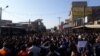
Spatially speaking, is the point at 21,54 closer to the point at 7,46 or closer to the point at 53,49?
the point at 7,46

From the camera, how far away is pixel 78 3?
111 metres

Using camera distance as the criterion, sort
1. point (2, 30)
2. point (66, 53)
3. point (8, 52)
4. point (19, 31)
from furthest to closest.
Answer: point (19, 31)
point (2, 30)
point (66, 53)
point (8, 52)

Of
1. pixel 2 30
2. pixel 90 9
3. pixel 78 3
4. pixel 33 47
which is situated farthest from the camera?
Answer: pixel 78 3

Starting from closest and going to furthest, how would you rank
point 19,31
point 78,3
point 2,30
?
point 2,30, point 19,31, point 78,3

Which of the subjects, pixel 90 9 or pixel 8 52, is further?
pixel 90 9

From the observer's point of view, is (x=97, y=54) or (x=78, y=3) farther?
(x=78, y=3)

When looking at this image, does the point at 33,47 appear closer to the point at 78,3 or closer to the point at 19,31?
the point at 19,31

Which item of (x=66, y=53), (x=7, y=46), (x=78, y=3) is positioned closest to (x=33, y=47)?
(x=7, y=46)

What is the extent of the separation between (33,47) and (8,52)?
139 cm

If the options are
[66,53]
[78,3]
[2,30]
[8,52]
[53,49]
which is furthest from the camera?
[78,3]

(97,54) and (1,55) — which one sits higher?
(1,55)

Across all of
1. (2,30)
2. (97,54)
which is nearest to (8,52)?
(97,54)

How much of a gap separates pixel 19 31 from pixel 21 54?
2750cm

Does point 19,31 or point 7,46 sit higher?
point 7,46
